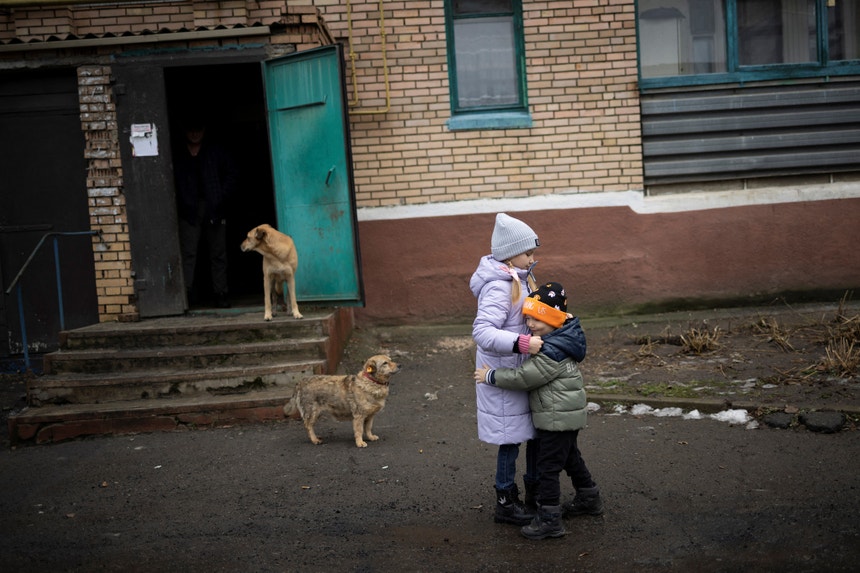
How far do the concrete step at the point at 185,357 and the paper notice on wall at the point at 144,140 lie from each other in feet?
6.74

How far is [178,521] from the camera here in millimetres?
4660

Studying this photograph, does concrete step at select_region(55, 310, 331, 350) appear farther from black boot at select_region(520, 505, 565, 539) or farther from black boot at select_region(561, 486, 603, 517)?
black boot at select_region(520, 505, 565, 539)

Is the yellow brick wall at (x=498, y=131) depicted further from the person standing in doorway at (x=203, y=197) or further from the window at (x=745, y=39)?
the person standing in doorway at (x=203, y=197)

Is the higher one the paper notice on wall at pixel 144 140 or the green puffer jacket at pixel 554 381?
the paper notice on wall at pixel 144 140

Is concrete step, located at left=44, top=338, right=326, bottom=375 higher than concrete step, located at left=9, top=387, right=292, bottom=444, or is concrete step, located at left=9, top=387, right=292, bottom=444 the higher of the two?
concrete step, located at left=44, top=338, right=326, bottom=375

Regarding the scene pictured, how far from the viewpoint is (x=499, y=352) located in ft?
13.5

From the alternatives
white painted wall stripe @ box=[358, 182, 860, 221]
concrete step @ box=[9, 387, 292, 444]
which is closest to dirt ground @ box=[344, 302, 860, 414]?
white painted wall stripe @ box=[358, 182, 860, 221]

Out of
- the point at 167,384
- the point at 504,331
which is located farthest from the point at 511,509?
the point at 167,384

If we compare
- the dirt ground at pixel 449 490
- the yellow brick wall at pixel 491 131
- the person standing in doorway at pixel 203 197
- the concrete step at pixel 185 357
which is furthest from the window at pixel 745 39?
the concrete step at pixel 185 357

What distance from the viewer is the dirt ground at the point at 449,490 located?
3980 millimetres

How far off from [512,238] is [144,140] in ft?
17.1

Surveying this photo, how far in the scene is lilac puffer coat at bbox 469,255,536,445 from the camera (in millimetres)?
4117

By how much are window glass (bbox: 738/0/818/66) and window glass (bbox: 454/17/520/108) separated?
2.59 m

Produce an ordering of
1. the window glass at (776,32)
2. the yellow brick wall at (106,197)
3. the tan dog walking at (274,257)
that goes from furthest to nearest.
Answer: the window glass at (776,32) → the yellow brick wall at (106,197) → the tan dog walking at (274,257)
